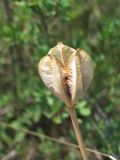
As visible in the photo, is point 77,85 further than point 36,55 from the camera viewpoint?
No

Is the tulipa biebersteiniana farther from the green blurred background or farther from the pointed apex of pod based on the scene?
the green blurred background

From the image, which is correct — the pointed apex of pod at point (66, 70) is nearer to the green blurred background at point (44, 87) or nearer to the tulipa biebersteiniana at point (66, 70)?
the tulipa biebersteiniana at point (66, 70)

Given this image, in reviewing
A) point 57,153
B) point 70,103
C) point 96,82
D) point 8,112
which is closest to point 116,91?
point 96,82

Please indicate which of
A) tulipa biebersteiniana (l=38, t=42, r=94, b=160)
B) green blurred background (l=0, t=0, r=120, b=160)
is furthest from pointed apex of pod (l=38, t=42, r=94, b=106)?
green blurred background (l=0, t=0, r=120, b=160)

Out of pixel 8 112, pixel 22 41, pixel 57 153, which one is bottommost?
pixel 57 153

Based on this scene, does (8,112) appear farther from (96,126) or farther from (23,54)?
(96,126)

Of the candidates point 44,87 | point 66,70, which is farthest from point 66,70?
Result: point 44,87
